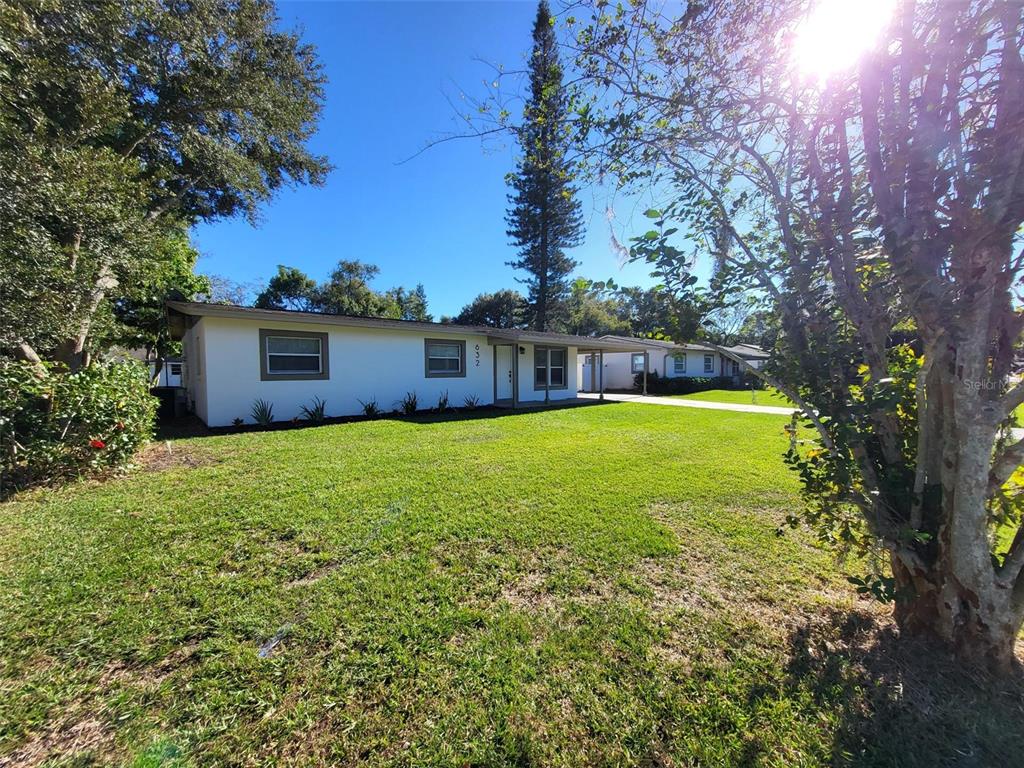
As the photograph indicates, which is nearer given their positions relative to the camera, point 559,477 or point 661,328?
point 661,328

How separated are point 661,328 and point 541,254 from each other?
2642 centimetres

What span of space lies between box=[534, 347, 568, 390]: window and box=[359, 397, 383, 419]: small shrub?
5.98 metres

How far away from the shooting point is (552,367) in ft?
A: 49.5

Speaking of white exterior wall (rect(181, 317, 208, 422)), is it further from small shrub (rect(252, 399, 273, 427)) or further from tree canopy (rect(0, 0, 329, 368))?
tree canopy (rect(0, 0, 329, 368))

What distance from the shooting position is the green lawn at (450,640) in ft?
5.37

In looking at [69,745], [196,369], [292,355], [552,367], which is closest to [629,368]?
[552,367]

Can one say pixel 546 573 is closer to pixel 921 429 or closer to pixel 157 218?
pixel 921 429

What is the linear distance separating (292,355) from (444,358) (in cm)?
416

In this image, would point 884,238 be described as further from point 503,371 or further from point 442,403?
point 503,371

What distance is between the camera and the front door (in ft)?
44.2

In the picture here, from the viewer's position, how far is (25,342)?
5.08 metres

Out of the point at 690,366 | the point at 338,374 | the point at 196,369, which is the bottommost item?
the point at 338,374

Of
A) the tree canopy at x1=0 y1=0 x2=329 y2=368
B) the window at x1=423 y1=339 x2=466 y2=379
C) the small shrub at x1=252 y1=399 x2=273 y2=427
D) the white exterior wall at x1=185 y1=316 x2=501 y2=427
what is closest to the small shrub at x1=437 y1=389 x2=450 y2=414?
the white exterior wall at x1=185 y1=316 x2=501 y2=427

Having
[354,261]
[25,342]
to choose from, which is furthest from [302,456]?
[354,261]
